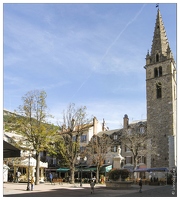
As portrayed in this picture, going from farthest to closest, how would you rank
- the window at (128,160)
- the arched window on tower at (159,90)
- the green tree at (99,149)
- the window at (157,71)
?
the window at (157,71) < the arched window on tower at (159,90) < the window at (128,160) < the green tree at (99,149)

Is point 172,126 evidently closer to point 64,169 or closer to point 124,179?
point 64,169

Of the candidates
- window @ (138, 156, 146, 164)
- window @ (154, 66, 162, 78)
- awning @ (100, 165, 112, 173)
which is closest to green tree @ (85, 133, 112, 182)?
awning @ (100, 165, 112, 173)

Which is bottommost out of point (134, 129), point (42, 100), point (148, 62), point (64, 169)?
point (64, 169)

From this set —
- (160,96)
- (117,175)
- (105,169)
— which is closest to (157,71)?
(160,96)

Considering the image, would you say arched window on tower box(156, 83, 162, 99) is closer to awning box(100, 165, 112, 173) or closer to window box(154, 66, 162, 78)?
window box(154, 66, 162, 78)

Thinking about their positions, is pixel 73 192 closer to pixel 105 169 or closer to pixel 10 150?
pixel 10 150

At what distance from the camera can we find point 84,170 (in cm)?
4672

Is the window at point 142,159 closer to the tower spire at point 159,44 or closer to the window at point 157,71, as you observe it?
the window at point 157,71

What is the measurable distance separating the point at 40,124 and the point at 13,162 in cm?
578

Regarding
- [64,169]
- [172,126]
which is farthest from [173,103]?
[64,169]

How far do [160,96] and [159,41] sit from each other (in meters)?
11.7

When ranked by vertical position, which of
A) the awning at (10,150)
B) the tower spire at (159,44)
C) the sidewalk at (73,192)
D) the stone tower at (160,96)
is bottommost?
the sidewalk at (73,192)

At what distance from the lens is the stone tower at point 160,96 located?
47469mm

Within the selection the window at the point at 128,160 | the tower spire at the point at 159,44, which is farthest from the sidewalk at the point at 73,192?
the tower spire at the point at 159,44
